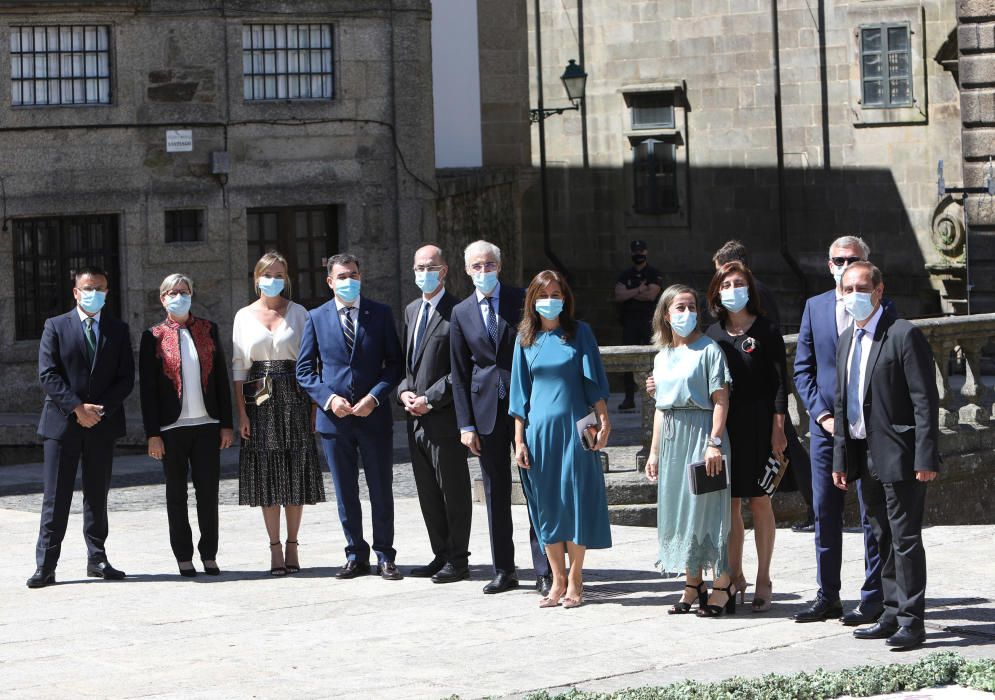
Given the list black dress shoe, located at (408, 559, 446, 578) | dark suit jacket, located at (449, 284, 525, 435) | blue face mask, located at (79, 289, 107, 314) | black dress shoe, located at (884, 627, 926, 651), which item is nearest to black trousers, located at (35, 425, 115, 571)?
blue face mask, located at (79, 289, 107, 314)

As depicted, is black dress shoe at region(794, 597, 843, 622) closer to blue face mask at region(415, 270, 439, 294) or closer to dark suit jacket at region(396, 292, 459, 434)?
dark suit jacket at region(396, 292, 459, 434)

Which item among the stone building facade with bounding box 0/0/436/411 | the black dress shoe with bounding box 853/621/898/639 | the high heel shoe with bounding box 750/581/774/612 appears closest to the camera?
the black dress shoe with bounding box 853/621/898/639

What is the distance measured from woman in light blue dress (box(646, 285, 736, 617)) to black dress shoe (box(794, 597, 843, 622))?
0.41 metres

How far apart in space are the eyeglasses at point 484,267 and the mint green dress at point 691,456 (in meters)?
1.28

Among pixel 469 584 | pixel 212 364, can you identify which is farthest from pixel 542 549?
pixel 212 364

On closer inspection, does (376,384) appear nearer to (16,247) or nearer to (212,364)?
(212,364)

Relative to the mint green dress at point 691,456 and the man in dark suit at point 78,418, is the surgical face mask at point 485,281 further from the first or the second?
the man in dark suit at point 78,418

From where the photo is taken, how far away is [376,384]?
36.0ft

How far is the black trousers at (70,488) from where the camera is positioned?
11047 mm

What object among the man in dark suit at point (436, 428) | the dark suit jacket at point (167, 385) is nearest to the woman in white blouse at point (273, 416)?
the dark suit jacket at point (167, 385)

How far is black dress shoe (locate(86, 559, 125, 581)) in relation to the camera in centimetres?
1112

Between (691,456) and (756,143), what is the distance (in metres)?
20.4

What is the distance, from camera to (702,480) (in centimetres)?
945

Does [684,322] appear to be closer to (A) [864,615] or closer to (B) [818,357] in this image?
(B) [818,357]
